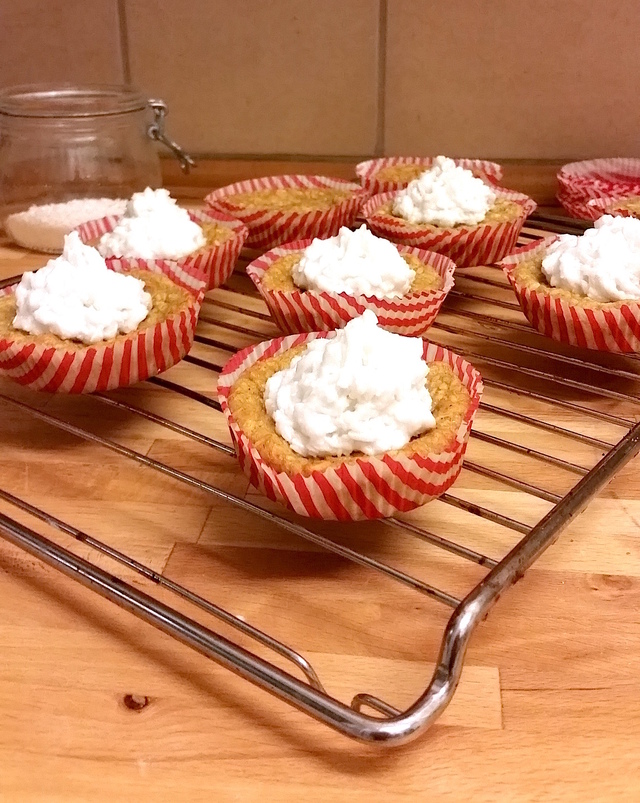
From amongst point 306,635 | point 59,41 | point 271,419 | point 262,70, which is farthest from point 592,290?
point 59,41

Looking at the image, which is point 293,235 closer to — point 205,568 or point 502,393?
point 502,393

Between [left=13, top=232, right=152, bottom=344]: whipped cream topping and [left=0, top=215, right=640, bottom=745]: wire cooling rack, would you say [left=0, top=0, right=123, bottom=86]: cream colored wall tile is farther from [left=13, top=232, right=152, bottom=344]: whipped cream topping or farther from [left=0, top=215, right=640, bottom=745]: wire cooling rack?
[left=13, top=232, right=152, bottom=344]: whipped cream topping

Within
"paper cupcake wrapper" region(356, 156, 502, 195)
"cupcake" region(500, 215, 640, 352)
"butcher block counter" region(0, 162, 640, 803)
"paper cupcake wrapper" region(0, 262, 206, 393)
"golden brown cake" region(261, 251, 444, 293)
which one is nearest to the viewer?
"butcher block counter" region(0, 162, 640, 803)

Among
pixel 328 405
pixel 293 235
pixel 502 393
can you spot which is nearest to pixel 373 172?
pixel 293 235

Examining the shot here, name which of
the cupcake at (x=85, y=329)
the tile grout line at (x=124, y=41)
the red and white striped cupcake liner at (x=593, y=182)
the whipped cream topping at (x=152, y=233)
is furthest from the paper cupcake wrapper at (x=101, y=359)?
the tile grout line at (x=124, y=41)

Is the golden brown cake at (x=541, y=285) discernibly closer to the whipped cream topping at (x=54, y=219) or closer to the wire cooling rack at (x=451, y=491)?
the wire cooling rack at (x=451, y=491)

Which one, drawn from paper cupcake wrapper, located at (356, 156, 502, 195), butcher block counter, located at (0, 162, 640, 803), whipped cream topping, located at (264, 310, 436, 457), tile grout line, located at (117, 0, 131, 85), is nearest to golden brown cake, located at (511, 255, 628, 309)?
butcher block counter, located at (0, 162, 640, 803)

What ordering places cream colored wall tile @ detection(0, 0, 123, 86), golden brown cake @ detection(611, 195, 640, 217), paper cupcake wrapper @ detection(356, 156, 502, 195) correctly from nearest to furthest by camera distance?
golden brown cake @ detection(611, 195, 640, 217), paper cupcake wrapper @ detection(356, 156, 502, 195), cream colored wall tile @ detection(0, 0, 123, 86)
